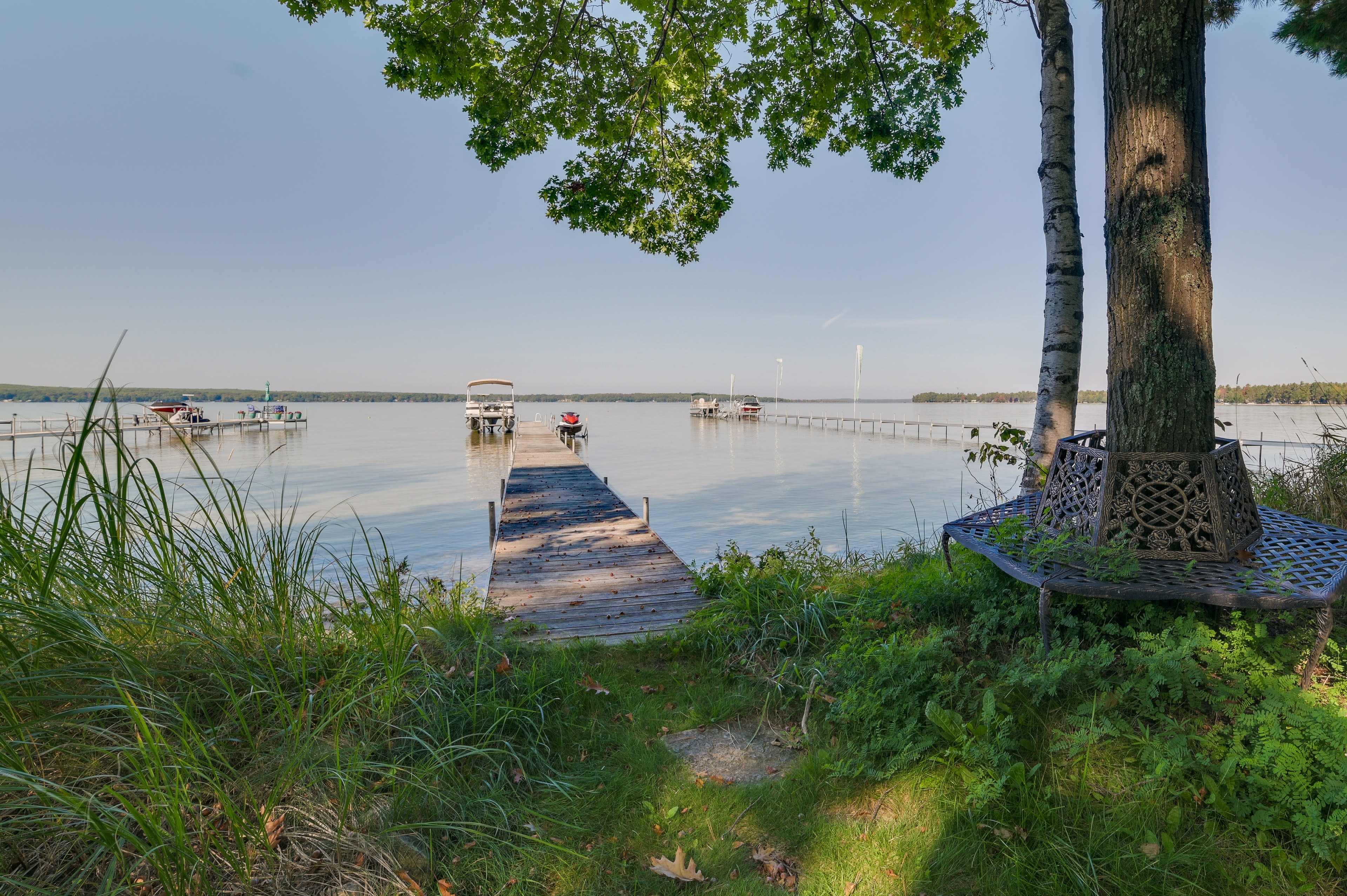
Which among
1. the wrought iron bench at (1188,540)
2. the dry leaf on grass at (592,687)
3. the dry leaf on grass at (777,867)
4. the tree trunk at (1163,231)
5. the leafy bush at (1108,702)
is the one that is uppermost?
the tree trunk at (1163,231)

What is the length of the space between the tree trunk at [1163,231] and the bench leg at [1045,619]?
895mm

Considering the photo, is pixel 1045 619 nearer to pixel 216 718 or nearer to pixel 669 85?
pixel 216 718

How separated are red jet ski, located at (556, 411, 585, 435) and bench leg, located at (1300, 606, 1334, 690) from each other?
32.0 m

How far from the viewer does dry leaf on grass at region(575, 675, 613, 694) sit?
3146 millimetres

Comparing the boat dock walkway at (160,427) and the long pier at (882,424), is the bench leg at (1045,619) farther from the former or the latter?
the long pier at (882,424)

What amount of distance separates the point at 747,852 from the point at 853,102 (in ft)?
19.8

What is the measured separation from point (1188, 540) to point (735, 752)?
212cm

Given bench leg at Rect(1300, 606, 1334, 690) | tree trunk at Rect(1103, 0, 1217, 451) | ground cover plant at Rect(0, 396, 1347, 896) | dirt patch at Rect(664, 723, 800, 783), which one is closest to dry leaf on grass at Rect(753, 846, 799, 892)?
ground cover plant at Rect(0, 396, 1347, 896)

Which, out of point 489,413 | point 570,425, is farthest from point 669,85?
point 489,413

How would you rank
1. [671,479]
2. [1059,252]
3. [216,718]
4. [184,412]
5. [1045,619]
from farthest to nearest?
1. [184,412]
2. [671,479]
3. [1059,252]
4. [1045,619]
5. [216,718]

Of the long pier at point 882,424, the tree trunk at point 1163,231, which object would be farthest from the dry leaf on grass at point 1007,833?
the long pier at point 882,424

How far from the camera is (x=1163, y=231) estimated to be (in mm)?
2592

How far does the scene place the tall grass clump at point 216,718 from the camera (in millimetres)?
1577

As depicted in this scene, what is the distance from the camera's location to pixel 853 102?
5730mm
